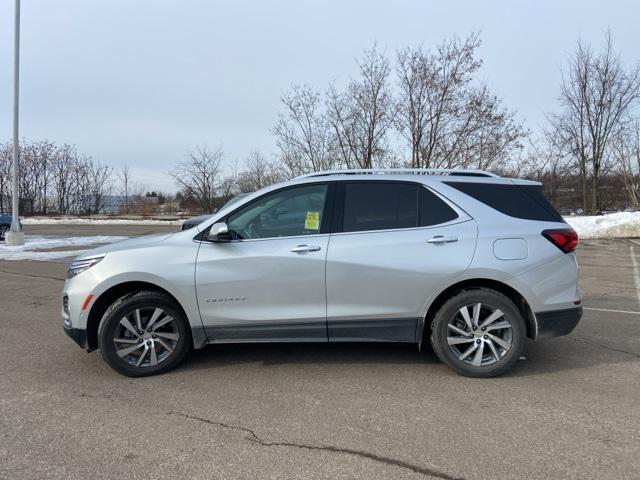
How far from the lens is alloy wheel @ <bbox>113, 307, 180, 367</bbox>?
4219 millimetres

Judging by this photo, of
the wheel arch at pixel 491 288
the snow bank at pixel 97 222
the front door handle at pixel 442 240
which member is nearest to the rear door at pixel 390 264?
the front door handle at pixel 442 240

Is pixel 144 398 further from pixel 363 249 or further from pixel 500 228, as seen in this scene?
pixel 500 228

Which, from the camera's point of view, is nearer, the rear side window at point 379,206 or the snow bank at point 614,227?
the rear side window at point 379,206

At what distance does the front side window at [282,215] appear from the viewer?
4305mm

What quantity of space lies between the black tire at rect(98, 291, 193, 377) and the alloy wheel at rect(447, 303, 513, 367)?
2408mm

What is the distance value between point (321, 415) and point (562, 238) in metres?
2.59

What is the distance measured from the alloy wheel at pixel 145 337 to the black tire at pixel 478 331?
2.35 metres

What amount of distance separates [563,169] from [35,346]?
31442 millimetres

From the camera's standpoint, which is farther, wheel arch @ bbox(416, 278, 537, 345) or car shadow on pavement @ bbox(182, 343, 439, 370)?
car shadow on pavement @ bbox(182, 343, 439, 370)

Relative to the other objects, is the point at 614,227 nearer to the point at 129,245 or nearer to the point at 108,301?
the point at 129,245

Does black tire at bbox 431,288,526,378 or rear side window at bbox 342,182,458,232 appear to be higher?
rear side window at bbox 342,182,458,232

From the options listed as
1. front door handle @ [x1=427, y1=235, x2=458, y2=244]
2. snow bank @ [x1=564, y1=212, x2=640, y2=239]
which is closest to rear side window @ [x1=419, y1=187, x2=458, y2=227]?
front door handle @ [x1=427, y1=235, x2=458, y2=244]

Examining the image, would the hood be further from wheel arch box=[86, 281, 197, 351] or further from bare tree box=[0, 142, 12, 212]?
bare tree box=[0, 142, 12, 212]

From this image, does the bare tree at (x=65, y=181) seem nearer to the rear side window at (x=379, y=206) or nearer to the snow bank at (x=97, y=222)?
the snow bank at (x=97, y=222)
